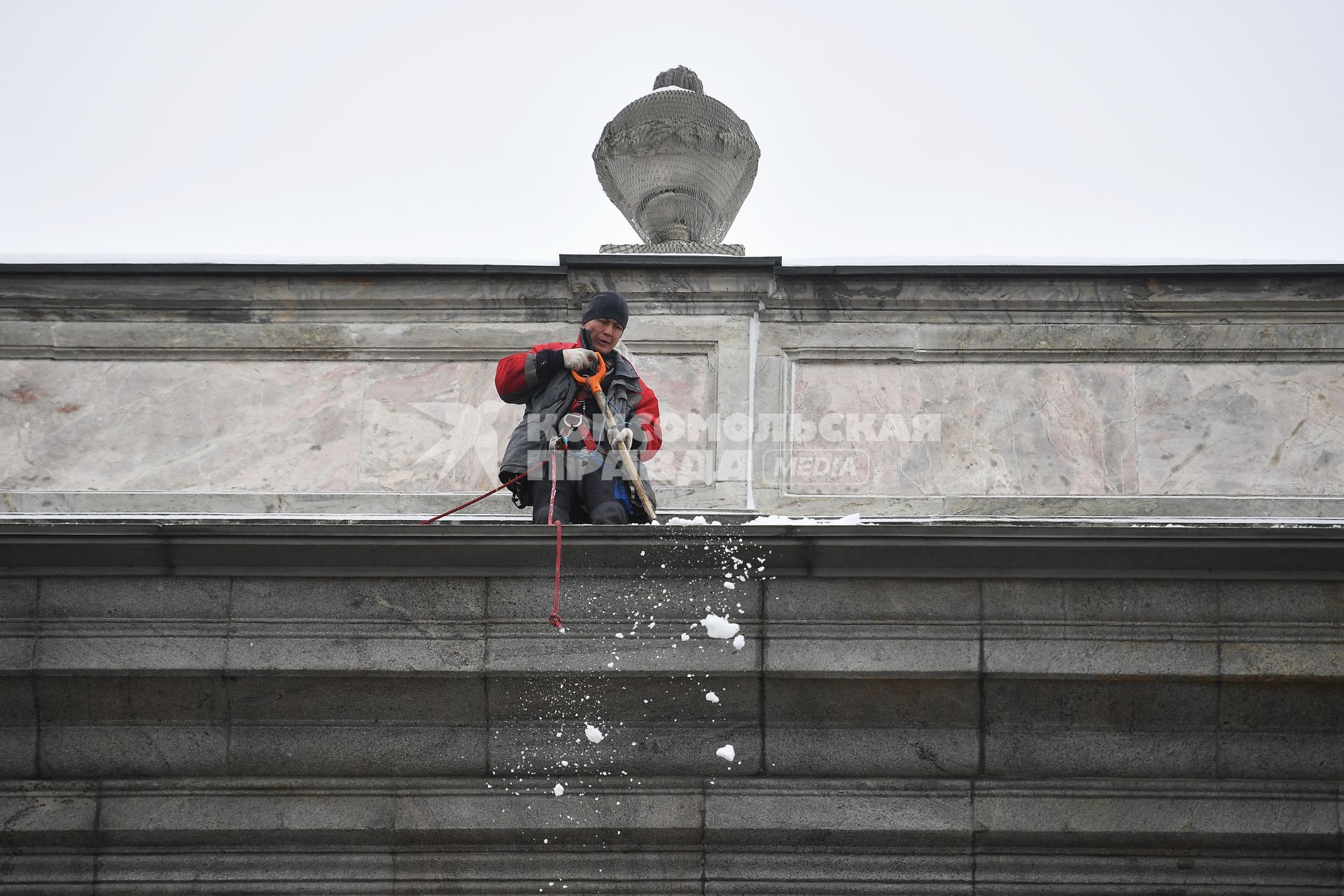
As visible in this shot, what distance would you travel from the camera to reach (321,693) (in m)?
7.16

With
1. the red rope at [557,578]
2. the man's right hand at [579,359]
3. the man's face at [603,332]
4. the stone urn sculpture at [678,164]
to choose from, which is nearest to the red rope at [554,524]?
the red rope at [557,578]

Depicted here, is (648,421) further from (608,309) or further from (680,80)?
(680,80)

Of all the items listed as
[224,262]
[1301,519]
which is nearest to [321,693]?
[224,262]

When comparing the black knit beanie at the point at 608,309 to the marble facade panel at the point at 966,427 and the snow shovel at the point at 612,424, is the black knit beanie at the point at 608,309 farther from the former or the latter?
the marble facade panel at the point at 966,427

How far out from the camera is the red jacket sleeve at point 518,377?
7750 millimetres

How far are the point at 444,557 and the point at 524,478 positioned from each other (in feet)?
2.39

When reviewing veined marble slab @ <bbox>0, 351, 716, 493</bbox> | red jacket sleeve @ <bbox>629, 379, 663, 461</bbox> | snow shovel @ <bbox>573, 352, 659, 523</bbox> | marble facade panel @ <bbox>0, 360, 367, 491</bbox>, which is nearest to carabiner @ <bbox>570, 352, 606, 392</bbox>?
snow shovel @ <bbox>573, 352, 659, 523</bbox>

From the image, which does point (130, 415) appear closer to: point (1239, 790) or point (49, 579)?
point (49, 579)

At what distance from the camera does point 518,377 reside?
7766mm

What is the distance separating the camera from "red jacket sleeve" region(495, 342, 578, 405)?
7.75 metres

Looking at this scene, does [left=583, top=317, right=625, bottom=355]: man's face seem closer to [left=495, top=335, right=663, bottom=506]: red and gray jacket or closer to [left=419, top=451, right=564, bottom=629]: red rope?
[left=495, top=335, right=663, bottom=506]: red and gray jacket

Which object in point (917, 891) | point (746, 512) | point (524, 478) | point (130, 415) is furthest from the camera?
point (130, 415)

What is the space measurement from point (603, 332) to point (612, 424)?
0.47 m

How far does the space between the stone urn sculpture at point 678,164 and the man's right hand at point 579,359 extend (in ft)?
7.96
